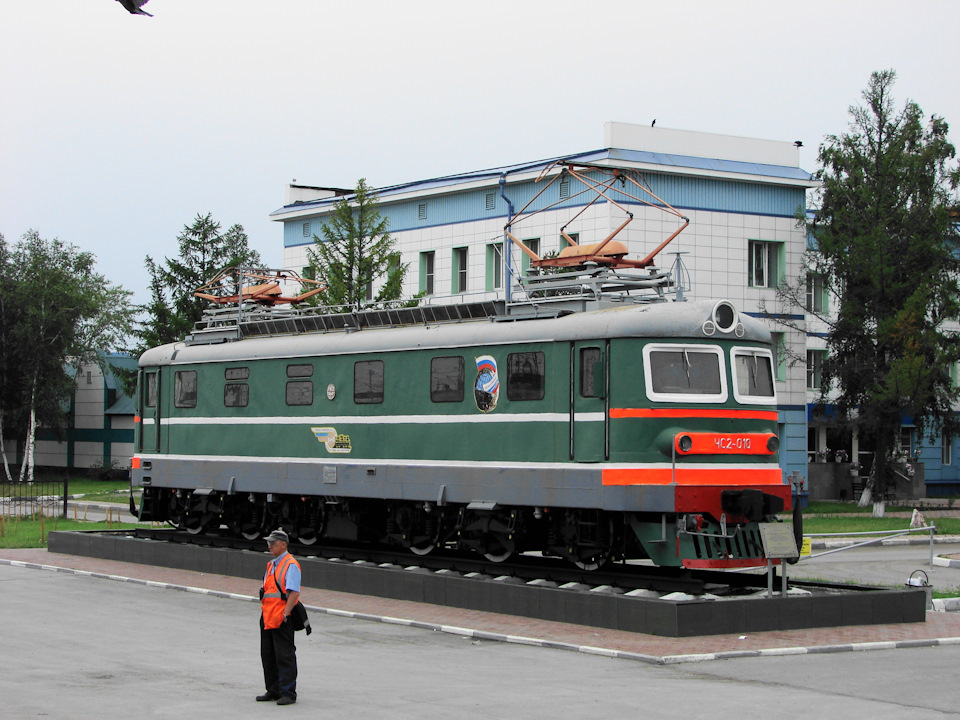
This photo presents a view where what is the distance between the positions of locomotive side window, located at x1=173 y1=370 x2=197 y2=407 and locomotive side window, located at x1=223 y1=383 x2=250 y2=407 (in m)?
1.03

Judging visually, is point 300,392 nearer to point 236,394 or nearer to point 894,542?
point 236,394

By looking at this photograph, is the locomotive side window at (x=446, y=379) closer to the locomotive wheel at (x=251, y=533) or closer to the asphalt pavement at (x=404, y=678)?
the asphalt pavement at (x=404, y=678)

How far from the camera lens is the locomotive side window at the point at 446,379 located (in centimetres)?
1891

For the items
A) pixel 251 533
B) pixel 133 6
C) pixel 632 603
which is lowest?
pixel 632 603

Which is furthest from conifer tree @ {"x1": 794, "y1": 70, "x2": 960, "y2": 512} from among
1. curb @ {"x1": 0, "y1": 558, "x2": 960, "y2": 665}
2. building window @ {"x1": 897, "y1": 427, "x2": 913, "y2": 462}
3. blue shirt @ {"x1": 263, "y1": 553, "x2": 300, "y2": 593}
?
blue shirt @ {"x1": 263, "y1": 553, "x2": 300, "y2": 593}

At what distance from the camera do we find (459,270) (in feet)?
150

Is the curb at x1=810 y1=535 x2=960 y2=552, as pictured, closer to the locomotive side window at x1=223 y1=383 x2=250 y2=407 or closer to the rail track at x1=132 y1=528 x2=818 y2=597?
the rail track at x1=132 y1=528 x2=818 y2=597

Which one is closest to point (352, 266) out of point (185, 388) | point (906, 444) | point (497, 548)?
point (185, 388)

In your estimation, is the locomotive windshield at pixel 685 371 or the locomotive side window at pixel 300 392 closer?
the locomotive windshield at pixel 685 371

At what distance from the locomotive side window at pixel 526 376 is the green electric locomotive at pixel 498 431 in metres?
0.02

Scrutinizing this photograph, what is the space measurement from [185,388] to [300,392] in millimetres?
3637

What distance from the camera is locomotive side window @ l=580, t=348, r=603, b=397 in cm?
1689

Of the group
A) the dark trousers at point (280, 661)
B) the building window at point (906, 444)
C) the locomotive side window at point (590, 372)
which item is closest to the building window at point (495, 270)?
the building window at point (906, 444)

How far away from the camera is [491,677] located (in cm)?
1214
